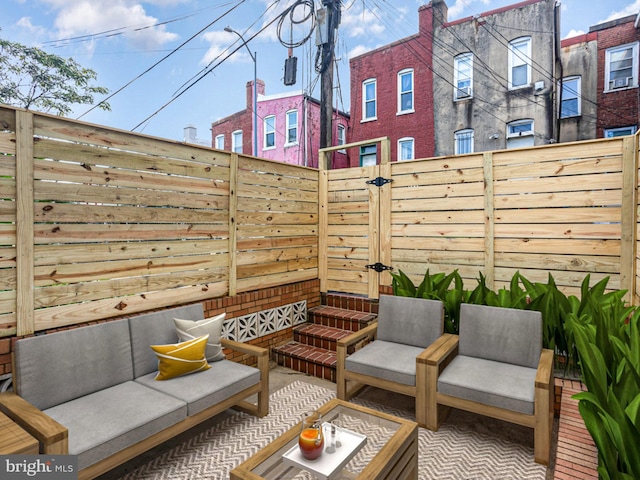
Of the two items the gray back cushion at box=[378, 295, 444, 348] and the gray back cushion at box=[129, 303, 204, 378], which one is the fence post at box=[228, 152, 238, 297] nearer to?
the gray back cushion at box=[129, 303, 204, 378]

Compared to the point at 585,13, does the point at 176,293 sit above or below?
below

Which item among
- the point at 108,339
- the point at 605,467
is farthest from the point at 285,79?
the point at 605,467

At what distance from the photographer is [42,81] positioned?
359 inches

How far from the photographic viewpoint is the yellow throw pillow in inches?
97.6

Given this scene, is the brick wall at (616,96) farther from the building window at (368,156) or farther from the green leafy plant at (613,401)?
the green leafy plant at (613,401)

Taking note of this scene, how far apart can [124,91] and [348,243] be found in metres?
8.04

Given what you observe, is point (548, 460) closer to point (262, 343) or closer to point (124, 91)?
point (262, 343)

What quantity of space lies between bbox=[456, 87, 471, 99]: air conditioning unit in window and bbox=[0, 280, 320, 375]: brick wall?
5.26 meters

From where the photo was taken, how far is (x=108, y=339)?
7.98 feet

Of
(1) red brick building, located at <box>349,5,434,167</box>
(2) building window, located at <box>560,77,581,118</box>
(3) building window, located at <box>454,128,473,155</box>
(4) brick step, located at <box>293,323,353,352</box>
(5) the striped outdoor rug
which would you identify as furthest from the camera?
(1) red brick building, located at <box>349,5,434,167</box>

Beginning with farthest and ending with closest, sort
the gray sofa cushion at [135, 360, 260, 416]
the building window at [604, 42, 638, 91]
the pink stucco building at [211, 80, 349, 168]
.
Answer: the pink stucco building at [211, 80, 349, 168]
the building window at [604, 42, 638, 91]
the gray sofa cushion at [135, 360, 260, 416]

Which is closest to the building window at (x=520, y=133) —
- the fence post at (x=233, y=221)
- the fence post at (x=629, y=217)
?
the fence post at (x=629, y=217)

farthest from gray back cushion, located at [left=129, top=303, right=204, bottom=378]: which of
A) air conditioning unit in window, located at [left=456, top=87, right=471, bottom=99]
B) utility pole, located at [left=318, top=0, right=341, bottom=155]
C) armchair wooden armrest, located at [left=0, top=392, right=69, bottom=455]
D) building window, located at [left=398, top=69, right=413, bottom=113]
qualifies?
building window, located at [left=398, top=69, right=413, bottom=113]

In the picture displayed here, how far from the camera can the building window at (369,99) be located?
8.70 m
